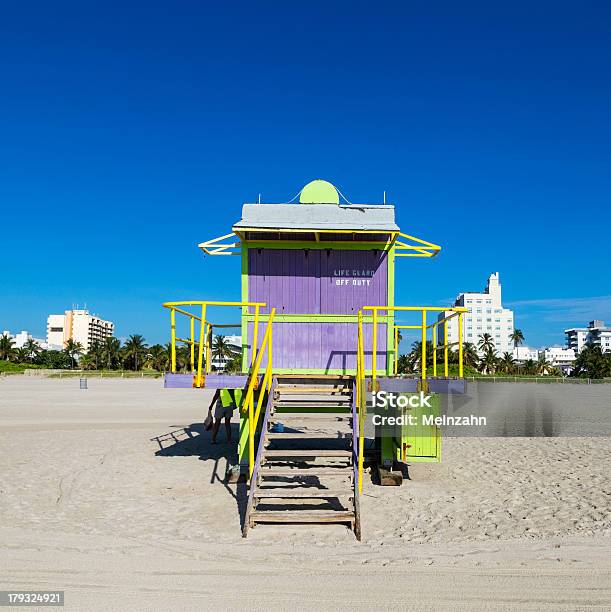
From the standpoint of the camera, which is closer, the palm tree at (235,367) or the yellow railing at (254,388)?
the yellow railing at (254,388)

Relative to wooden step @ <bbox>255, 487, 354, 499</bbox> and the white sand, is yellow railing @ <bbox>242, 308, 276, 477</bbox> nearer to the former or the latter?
wooden step @ <bbox>255, 487, 354, 499</bbox>

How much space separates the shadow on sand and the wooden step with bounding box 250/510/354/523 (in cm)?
121

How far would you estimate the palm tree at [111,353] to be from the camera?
10062cm

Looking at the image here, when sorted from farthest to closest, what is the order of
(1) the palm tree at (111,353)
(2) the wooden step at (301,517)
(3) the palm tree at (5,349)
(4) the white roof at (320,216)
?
1. (3) the palm tree at (5,349)
2. (1) the palm tree at (111,353)
3. (4) the white roof at (320,216)
4. (2) the wooden step at (301,517)

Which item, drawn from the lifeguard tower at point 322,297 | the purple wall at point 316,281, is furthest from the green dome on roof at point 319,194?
the purple wall at point 316,281

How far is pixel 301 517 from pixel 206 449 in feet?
25.5

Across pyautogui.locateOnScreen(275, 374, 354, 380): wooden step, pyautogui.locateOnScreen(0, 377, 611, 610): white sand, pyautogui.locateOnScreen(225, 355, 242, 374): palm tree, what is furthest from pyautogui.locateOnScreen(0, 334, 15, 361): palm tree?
pyautogui.locateOnScreen(275, 374, 354, 380): wooden step

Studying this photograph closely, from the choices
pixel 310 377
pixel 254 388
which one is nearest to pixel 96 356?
pixel 310 377

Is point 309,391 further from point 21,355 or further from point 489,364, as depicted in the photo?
point 21,355

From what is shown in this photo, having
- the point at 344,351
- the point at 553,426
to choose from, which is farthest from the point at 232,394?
the point at 553,426

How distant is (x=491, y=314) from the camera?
17388cm

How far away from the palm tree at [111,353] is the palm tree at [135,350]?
1451 mm

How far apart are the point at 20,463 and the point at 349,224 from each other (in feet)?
A: 30.0

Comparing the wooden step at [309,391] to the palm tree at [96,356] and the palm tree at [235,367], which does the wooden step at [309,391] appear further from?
the palm tree at [96,356]
